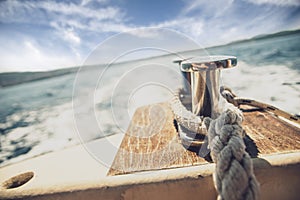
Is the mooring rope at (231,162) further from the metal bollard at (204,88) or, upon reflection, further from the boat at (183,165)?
the metal bollard at (204,88)

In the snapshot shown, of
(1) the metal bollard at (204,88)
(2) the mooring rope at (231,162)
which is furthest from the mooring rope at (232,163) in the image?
(1) the metal bollard at (204,88)

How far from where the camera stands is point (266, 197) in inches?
24.6

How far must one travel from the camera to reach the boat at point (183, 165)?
2.02 feet

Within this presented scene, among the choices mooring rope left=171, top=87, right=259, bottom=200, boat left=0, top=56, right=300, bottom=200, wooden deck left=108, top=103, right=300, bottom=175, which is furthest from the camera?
wooden deck left=108, top=103, right=300, bottom=175

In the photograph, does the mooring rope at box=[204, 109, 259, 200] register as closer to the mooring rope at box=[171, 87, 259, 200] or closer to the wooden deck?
the mooring rope at box=[171, 87, 259, 200]

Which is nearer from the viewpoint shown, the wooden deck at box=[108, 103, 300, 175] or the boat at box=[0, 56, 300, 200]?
the boat at box=[0, 56, 300, 200]

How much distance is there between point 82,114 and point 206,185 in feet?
18.1

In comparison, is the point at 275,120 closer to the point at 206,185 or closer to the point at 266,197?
Result: the point at 266,197

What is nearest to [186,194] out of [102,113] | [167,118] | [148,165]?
[148,165]

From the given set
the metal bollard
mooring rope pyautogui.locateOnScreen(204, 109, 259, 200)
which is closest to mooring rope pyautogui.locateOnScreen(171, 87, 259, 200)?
mooring rope pyautogui.locateOnScreen(204, 109, 259, 200)

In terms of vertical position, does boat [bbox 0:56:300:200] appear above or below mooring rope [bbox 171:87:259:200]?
below

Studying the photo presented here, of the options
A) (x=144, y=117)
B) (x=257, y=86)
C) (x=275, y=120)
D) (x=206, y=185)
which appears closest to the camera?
(x=206, y=185)

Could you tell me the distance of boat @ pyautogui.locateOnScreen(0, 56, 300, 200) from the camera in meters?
0.61

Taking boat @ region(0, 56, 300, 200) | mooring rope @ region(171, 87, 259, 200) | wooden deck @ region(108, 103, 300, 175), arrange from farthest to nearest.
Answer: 1. wooden deck @ region(108, 103, 300, 175)
2. boat @ region(0, 56, 300, 200)
3. mooring rope @ region(171, 87, 259, 200)
